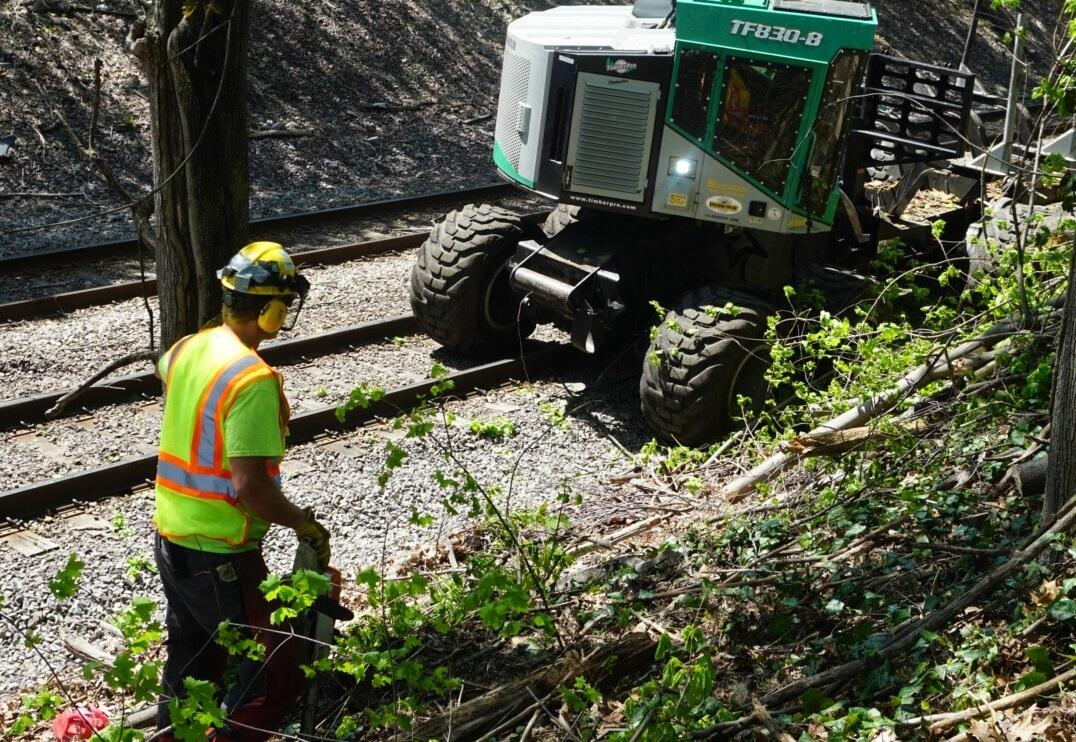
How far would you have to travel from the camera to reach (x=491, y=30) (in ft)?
66.5

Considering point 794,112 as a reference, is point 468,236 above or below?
below

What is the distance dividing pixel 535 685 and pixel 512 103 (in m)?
5.51

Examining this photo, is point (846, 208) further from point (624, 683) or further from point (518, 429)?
point (624, 683)

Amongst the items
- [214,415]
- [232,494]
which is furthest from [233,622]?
[214,415]

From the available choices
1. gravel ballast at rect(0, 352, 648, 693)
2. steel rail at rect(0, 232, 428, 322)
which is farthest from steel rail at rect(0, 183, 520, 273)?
gravel ballast at rect(0, 352, 648, 693)

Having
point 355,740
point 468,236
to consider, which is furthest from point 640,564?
point 468,236

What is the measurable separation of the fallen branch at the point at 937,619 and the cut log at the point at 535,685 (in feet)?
2.19

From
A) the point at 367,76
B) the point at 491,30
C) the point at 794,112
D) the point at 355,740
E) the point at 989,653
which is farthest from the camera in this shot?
the point at 491,30

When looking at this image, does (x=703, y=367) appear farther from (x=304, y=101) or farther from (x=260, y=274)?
(x=304, y=101)

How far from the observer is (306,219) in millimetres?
12680

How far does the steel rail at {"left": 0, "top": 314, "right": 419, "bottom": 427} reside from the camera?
8195 mm

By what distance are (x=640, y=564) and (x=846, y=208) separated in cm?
496

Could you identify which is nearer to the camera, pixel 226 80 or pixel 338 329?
pixel 226 80

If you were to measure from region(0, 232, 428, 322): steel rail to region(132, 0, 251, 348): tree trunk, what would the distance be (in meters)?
3.58
